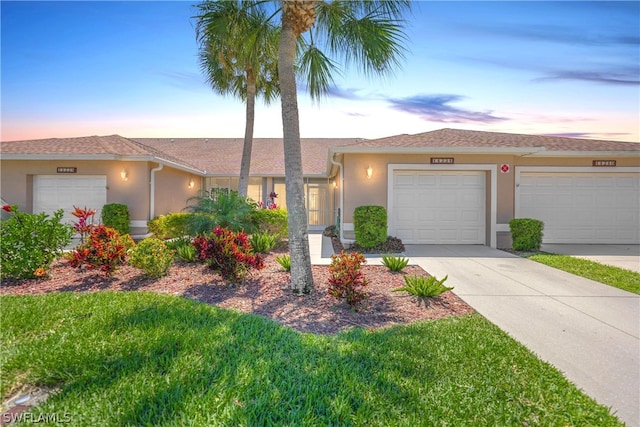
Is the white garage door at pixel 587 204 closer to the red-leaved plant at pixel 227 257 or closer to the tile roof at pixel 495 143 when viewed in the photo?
the tile roof at pixel 495 143

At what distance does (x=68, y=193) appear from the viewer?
1138 cm

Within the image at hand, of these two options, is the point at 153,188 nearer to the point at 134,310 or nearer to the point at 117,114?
the point at 117,114

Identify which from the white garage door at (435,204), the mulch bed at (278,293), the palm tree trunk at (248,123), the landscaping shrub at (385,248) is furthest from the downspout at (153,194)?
the white garage door at (435,204)

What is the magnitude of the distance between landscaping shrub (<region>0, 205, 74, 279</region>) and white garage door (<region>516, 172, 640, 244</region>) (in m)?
13.0

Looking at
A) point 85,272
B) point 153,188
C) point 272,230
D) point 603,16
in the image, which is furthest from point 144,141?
point 603,16

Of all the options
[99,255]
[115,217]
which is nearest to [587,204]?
[99,255]

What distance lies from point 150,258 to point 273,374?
4.09 m

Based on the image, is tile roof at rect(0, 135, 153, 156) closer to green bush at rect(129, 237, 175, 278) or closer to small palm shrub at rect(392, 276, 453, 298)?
green bush at rect(129, 237, 175, 278)

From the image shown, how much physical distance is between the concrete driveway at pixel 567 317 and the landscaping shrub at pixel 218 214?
470 cm

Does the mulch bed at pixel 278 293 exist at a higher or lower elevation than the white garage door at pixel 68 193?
lower

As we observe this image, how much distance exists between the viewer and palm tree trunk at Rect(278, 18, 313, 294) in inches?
202

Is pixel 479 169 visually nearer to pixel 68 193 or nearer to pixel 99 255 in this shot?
pixel 99 255

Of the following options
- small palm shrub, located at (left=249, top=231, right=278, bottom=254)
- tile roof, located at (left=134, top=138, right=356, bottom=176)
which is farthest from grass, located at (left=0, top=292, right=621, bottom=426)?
tile roof, located at (left=134, top=138, right=356, bottom=176)

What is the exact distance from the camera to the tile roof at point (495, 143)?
9.95 m
